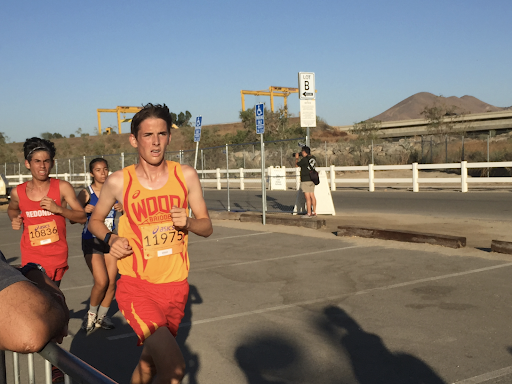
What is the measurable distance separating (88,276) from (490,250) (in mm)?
6823

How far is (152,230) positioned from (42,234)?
2338 mm

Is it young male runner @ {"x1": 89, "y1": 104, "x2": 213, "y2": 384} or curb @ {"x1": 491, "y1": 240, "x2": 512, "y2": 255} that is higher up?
young male runner @ {"x1": 89, "y1": 104, "x2": 213, "y2": 384}

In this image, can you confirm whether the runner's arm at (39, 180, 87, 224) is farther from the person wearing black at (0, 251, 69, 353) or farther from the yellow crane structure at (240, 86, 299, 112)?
the yellow crane structure at (240, 86, 299, 112)

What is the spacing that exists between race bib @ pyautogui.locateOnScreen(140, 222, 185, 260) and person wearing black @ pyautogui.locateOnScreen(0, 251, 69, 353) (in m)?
1.89

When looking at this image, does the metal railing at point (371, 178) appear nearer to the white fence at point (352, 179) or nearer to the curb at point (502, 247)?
the white fence at point (352, 179)

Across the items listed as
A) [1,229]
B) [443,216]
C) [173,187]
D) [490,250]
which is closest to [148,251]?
[173,187]

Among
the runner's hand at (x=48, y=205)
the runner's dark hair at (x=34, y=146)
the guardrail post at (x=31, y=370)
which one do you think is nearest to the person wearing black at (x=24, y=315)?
the guardrail post at (x=31, y=370)

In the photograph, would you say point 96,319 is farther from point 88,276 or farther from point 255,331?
point 88,276

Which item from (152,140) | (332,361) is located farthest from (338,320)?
(152,140)

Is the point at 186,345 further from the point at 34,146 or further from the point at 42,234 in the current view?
the point at 34,146

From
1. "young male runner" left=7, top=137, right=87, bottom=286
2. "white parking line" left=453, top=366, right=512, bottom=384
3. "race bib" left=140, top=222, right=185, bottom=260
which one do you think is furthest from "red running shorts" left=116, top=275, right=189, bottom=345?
"white parking line" left=453, top=366, right=512, bottom=384

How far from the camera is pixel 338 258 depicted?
31.0ft

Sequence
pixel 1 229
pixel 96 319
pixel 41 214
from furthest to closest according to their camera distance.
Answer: pixel 1 229
pixel 96 319
pixel 41 214

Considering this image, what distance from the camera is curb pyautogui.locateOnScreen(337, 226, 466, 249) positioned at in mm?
9679
